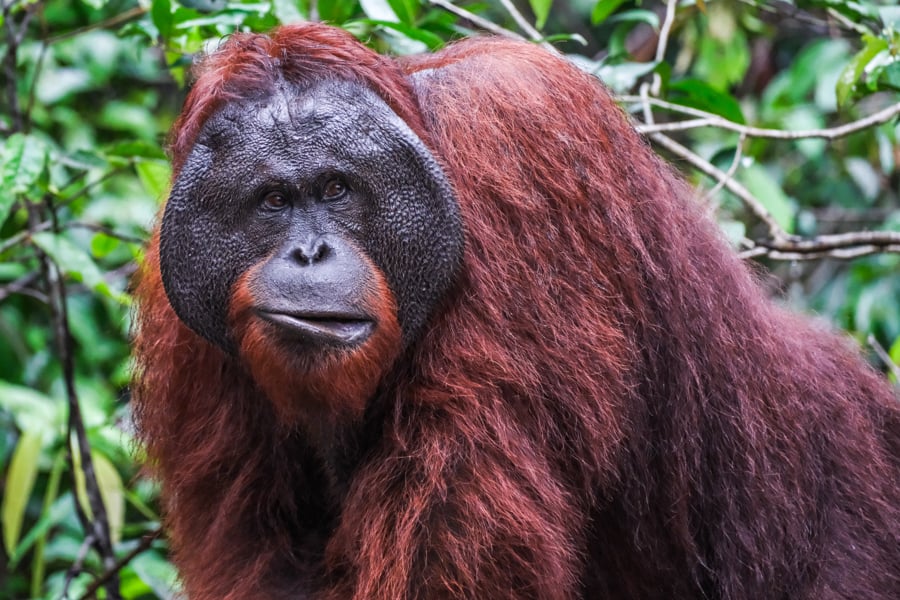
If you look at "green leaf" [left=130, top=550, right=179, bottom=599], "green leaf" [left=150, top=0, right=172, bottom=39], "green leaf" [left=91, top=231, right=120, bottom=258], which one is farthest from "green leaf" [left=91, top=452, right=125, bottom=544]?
"green leaf" [left=150, top=0, right=172, bottom=39]

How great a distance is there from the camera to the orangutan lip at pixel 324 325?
7.41 ft

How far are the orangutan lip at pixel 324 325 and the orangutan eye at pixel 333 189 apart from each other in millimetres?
253

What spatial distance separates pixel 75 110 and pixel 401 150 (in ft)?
13.0

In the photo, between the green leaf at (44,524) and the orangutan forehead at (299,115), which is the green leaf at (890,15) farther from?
the green leaf at (44,524)

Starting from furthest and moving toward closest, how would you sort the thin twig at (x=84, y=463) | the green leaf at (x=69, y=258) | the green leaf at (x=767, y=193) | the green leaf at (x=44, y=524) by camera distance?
the green leaf at (x=767, y=193) → the green leaf at (x=44, y=524) → the thin twig at (x=84, y=463) → the green leaf at (x=69, y=258)

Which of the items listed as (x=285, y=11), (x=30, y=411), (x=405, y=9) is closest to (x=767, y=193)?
(x=405, y=9)

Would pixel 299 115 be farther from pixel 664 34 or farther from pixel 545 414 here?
pixel 664 34

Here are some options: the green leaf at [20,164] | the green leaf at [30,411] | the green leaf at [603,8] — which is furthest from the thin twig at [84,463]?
the green leaf at [603,8]

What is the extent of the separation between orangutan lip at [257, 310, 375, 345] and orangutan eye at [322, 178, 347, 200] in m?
0.25

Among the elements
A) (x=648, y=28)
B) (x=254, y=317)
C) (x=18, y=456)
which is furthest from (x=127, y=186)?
(x=254, y=317)

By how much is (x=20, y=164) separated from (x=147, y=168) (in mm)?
491

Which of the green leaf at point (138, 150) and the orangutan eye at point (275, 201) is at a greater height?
the orangutan eye at point (275, 201)

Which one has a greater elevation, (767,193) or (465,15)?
(465,15)

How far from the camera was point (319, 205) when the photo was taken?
92.0 inches
